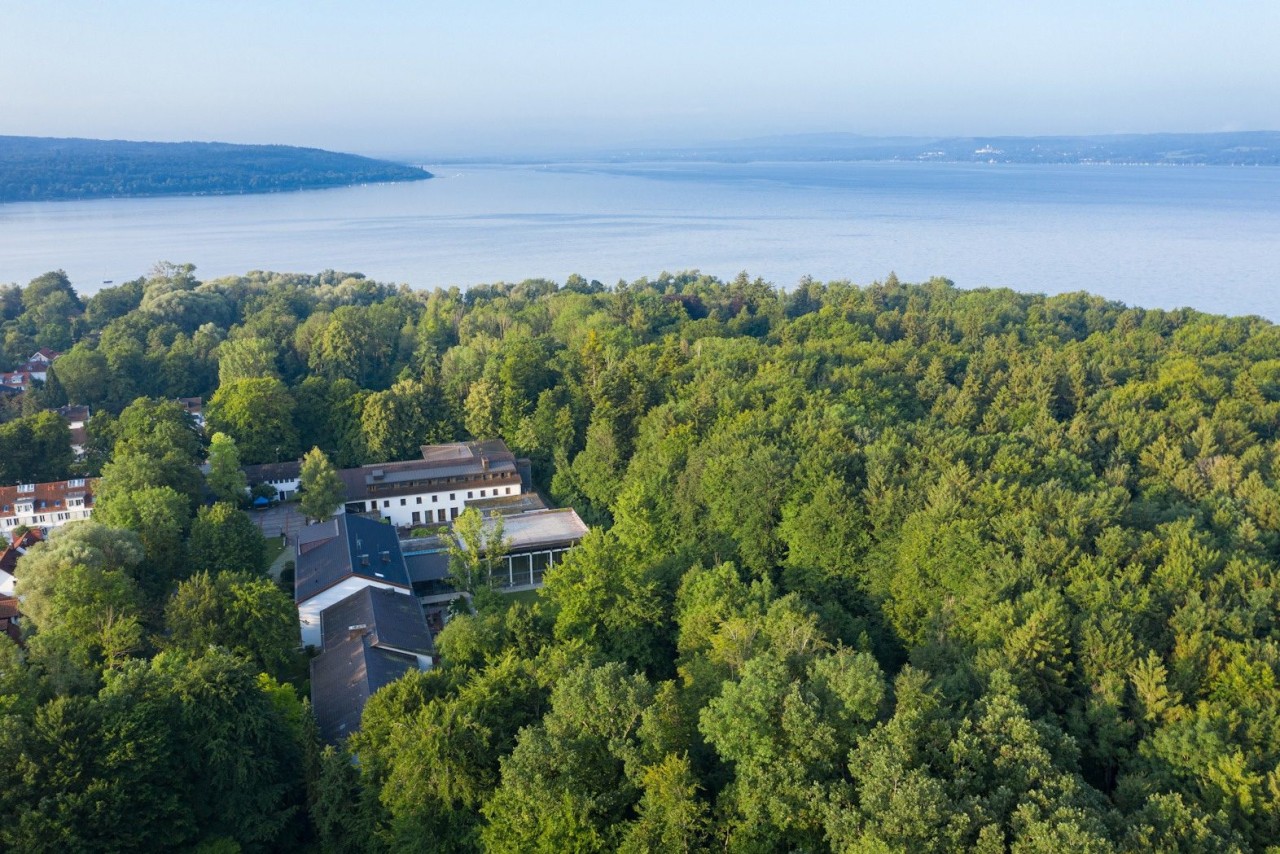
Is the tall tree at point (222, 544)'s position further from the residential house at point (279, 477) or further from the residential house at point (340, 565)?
the residential house at point (279, 477)

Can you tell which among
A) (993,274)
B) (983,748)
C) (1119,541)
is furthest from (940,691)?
(993,274)

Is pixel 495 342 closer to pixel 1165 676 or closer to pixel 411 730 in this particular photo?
pixel 411 730

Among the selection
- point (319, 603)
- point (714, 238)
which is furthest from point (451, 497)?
point (714, 238)

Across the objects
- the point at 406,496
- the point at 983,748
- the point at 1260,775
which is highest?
the point at 983,748

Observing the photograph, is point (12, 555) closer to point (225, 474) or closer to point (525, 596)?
point (225, 474)

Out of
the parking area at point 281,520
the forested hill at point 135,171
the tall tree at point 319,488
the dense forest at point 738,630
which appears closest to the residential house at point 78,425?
the dense forest at point 738,630

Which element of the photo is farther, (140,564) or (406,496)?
(406,496)

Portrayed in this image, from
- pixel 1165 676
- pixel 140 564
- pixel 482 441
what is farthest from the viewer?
pixel 482 441

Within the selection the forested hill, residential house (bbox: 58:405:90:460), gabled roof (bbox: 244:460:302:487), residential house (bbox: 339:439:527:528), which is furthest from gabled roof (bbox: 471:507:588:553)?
the forested hill
